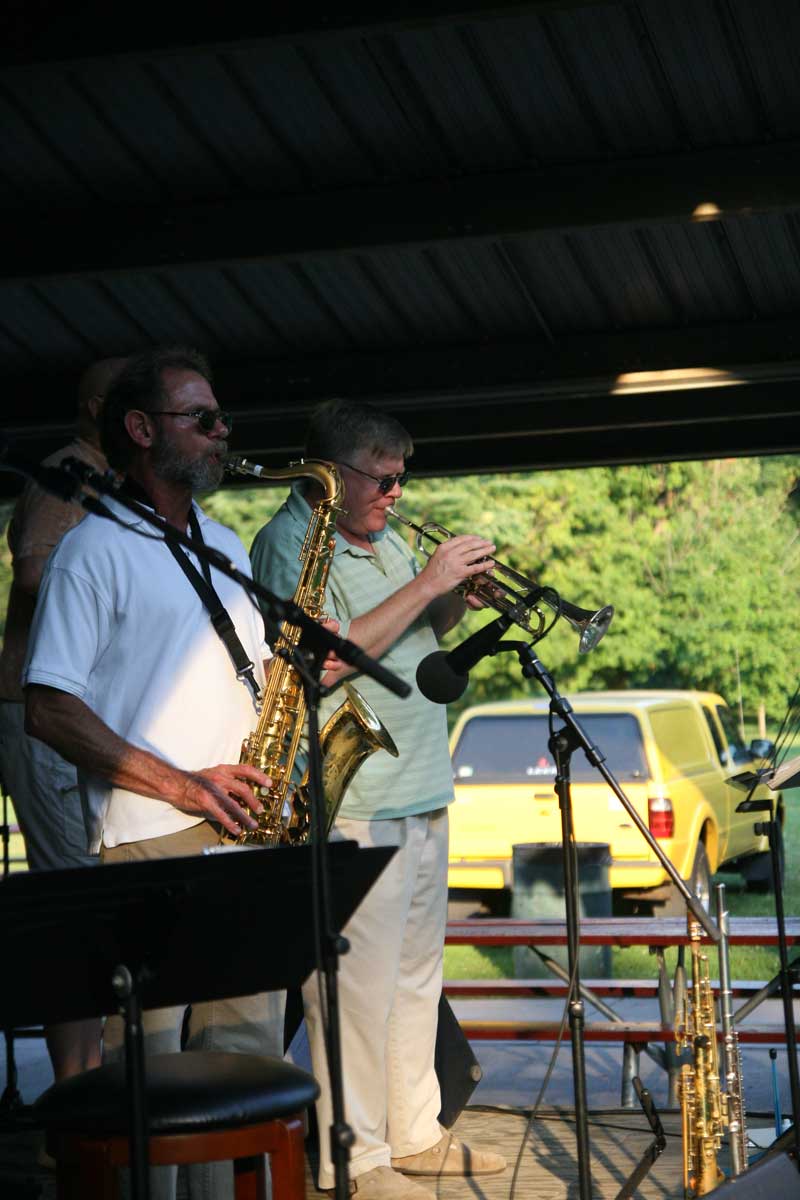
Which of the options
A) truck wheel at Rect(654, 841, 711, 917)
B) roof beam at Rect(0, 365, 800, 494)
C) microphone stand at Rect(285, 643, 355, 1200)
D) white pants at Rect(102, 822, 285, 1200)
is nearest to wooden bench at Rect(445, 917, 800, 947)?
roof beam at Rect(0, 365, 800, 494)

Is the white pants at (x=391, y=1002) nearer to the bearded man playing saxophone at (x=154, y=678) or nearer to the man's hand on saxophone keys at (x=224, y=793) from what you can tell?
the bearded man playing saxophone at (x=154, y=678)

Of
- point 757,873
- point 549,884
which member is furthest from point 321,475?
point 757,873

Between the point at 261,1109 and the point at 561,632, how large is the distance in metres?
14.0

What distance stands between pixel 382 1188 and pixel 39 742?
1532mm

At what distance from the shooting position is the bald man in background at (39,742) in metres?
4.19

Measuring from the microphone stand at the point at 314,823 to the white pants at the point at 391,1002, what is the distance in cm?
156

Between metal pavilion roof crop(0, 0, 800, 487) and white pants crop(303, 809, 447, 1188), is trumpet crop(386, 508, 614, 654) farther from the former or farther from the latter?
metal pavilion roof crop(0, 0, 800, 487)

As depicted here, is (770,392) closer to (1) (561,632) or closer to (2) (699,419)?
(2) (699,419)

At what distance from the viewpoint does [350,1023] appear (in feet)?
13.3

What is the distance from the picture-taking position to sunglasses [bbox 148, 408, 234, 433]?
11.1ft

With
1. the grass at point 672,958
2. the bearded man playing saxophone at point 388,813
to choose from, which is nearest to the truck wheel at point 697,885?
the grass at point 672,958

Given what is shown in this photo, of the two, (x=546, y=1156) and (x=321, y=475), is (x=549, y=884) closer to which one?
(x=546, y=1156)

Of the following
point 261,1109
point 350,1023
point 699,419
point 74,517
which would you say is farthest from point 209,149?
point 261,1109

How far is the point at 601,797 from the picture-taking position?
31.4ft
